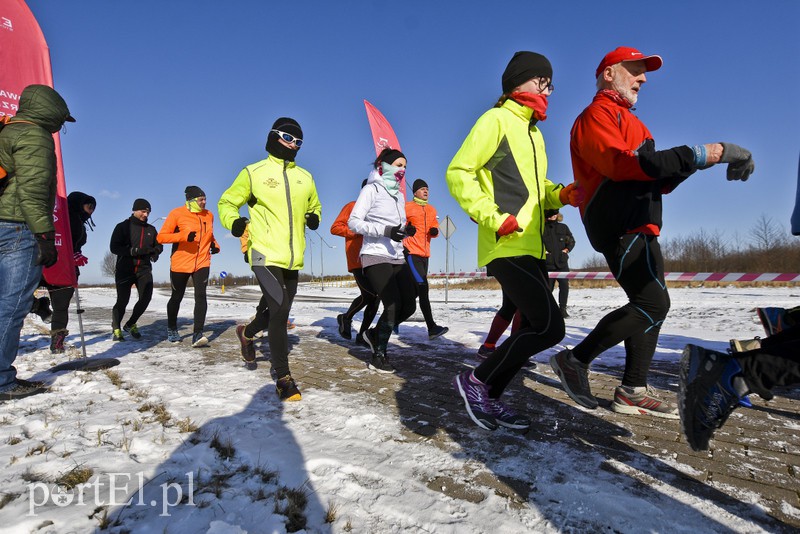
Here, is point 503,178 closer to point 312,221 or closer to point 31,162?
point 312,221

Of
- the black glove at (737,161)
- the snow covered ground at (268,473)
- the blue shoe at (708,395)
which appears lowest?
the snow covered ground at (268,473)

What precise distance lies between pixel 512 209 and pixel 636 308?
1079 millimetres

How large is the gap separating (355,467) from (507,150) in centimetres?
195

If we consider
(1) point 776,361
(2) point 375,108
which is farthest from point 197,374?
(2) point 375,108

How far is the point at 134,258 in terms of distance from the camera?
640cm

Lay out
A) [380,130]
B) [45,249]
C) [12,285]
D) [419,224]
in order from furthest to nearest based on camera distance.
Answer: [380,130]
[419,224]
[45,249]
[12,285]

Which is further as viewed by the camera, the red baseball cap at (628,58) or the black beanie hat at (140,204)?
the black beanie hat at (140,204)

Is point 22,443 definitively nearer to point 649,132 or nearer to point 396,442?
point 396,442

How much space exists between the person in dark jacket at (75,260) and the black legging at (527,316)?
16.2ft

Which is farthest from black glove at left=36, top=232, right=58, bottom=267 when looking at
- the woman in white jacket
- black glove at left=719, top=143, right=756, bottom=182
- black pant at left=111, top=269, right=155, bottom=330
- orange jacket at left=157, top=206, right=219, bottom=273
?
black glove at left=719, top=143, right=756, bottom=182

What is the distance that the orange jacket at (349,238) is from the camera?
5387 millimetres

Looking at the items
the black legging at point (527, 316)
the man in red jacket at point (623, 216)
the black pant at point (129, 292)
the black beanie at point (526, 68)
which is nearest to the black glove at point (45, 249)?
the black pant at point (129, 292)

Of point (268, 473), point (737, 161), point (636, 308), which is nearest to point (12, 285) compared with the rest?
point (268, 473)

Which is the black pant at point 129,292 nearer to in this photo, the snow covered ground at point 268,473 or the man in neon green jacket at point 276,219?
the snow covered ground at point 268,473
